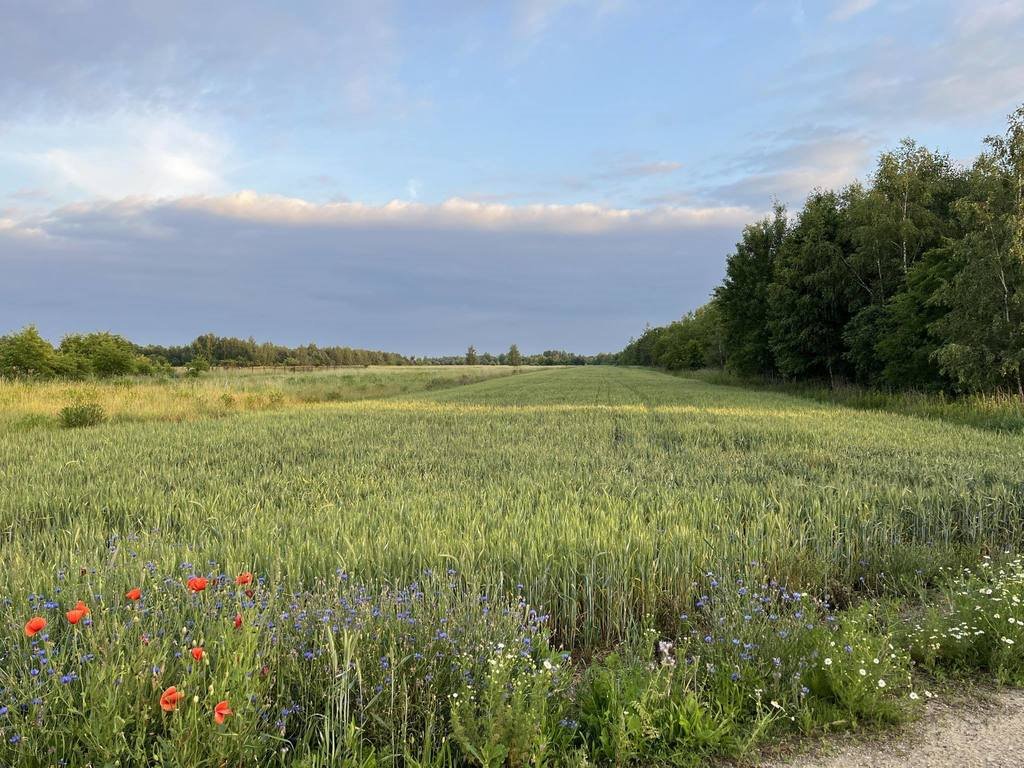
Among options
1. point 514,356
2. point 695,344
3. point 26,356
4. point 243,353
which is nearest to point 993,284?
point 26,356

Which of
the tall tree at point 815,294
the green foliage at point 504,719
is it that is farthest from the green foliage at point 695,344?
the green foliage at point 504,719

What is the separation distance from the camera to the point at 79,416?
1792 centimetres

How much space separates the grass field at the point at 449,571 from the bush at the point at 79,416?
26.2ft

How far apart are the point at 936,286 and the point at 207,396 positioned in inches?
1307

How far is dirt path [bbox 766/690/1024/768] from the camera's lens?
9.43 feet

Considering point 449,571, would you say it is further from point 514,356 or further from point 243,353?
point 514,356

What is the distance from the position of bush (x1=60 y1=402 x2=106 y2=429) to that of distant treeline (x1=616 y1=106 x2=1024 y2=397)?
30.0m

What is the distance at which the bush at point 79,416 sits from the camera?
702 inches

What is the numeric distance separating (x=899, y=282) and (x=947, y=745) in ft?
105

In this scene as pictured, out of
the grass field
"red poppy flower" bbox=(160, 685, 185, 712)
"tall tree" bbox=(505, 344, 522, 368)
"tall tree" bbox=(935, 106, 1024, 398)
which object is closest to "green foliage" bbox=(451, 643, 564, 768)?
the grass field

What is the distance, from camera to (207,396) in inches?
1005

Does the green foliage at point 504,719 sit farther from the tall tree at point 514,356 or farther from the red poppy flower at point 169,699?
the tall tree at point 514,356

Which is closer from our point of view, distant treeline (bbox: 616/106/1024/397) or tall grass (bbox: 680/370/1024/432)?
tall grass (bbox: 680/370/1024/432)

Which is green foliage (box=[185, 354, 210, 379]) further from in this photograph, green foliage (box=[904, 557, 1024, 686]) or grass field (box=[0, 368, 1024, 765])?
green foliage (box=[904, 557, 1024, 686])
